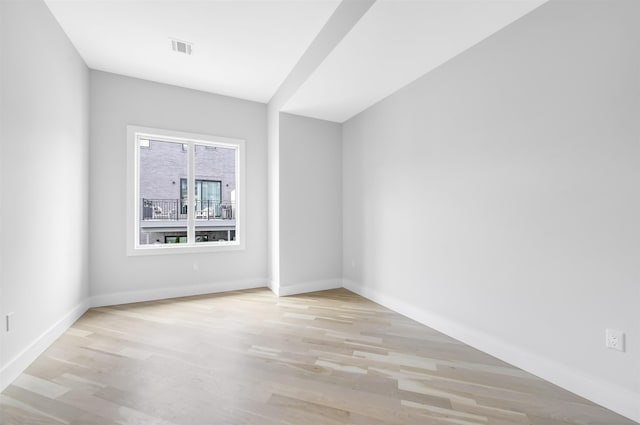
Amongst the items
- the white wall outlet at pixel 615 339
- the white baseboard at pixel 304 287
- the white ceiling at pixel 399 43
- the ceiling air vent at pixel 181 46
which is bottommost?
the white baseboard at pixel 304 287

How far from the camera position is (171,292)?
12.8 ft

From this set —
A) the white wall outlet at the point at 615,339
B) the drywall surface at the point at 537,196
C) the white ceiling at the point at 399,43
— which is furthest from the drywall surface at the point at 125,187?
the white wall outlet at the point at 615,339

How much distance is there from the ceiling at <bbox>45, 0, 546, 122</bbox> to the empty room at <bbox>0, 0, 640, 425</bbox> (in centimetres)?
3

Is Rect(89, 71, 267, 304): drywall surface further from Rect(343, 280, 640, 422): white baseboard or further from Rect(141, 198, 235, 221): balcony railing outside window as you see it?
Rect(343, 280, 640, 422): white baseboard

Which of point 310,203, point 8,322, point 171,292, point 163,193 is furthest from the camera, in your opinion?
point 310,203

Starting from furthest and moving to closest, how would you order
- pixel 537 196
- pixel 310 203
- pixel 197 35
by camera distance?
pixel 310 203, pixel 197 35, pixel 537 196

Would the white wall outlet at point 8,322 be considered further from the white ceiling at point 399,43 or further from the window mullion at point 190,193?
the white ceiling at point 399,43

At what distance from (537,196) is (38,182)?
3944 millimetres

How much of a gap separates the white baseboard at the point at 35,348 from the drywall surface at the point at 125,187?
2.06 ft

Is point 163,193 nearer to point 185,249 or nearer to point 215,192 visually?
point 215,192

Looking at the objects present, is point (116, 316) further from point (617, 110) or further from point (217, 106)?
point (617, 110)

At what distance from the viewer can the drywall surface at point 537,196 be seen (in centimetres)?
166

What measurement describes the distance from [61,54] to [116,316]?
2791 mm

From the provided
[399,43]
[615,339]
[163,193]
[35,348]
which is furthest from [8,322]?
[615,339]
